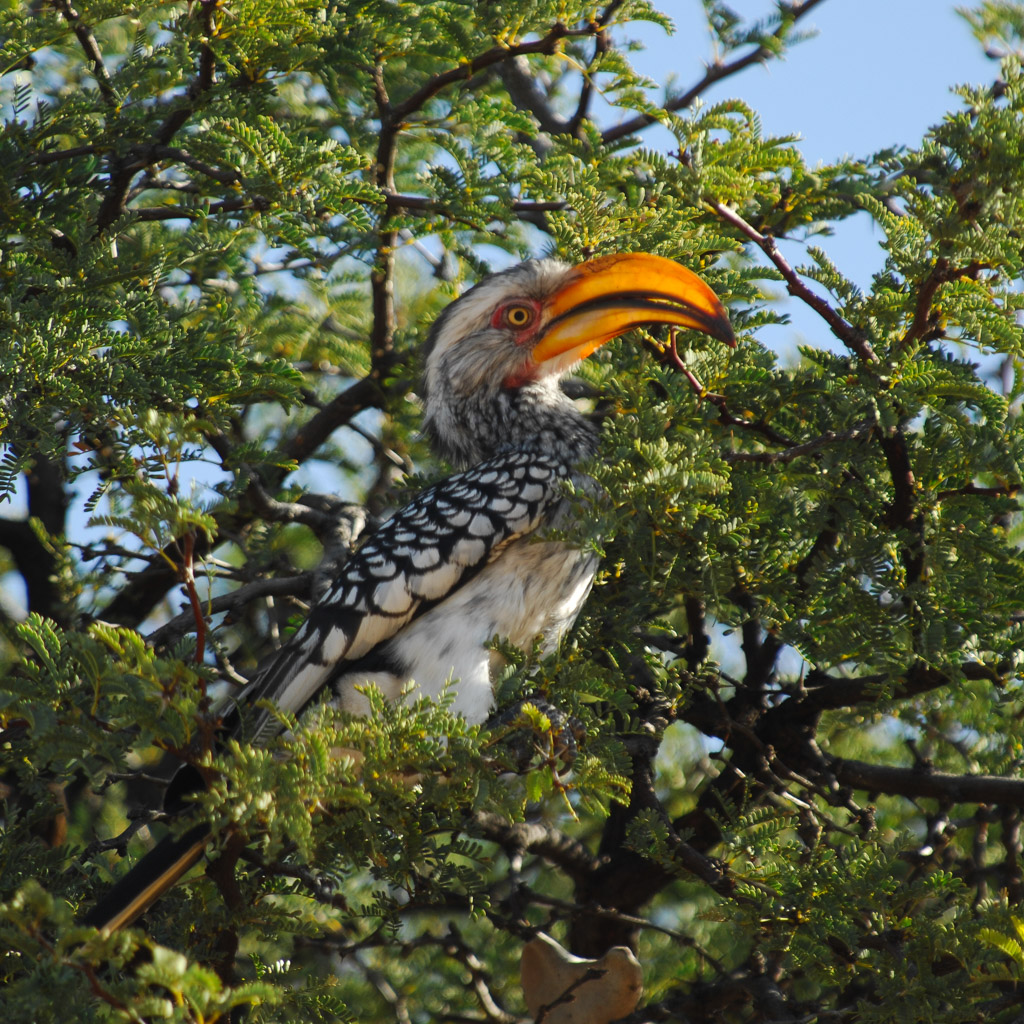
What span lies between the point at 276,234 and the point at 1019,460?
2161 mm

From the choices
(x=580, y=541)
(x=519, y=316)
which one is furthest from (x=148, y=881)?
(x=519, y=316)

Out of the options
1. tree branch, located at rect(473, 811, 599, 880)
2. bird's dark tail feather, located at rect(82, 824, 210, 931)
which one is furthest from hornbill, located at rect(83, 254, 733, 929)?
tree branch, located at rect(473, 811, 599, 880)

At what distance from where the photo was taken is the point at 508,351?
436 centimetres

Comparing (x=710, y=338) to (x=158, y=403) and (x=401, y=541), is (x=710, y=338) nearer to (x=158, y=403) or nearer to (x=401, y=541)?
(x=401, y=541)

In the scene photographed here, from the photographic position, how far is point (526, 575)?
349 cm

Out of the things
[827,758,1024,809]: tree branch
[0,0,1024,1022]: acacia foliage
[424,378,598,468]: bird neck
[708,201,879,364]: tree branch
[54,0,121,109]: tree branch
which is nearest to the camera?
[0,0,1024,1022]: acacia foliage

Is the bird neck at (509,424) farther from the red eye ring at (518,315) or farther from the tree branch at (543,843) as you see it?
the tree branch at (543,843)

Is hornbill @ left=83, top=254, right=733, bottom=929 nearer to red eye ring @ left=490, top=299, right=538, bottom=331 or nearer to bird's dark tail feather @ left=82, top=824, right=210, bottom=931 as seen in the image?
red eye ring @ left=490, top=299, right=538, bottom=331

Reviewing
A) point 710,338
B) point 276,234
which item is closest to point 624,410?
point 710,338

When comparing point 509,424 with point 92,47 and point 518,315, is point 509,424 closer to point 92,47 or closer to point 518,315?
point 518,315

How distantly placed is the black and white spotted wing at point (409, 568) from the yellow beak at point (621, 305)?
0.58 m

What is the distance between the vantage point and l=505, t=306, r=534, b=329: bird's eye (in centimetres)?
436

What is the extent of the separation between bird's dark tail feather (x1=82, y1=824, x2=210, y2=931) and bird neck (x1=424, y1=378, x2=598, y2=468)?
6.22 feet

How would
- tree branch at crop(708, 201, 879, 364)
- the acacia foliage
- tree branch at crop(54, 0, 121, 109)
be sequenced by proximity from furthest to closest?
tree branch at crop(54, 0, 121, 109) → tree branch at crop(708, 201, 879, 364) → the acacia foliage
